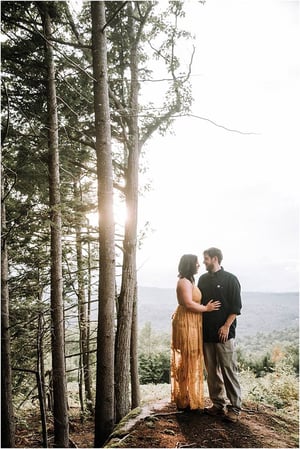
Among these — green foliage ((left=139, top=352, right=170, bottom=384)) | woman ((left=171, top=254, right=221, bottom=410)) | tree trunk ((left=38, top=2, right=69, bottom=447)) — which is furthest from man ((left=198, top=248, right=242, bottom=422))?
green foliage ((left=139, top=352, right=170, bottom=384))

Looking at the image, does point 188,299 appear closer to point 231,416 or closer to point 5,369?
point 231,416

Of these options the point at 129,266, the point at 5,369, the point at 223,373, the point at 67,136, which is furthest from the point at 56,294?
the point at 223,373

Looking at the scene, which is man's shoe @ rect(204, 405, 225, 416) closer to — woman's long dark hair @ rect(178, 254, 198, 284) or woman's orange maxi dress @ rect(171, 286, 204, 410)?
woman's orange maxi dress @ rect(171, 286, 204, 410)

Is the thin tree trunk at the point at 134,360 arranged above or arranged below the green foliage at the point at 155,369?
above

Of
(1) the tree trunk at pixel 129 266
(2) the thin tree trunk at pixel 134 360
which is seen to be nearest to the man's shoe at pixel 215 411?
(1) the tree trunk at pixel 129 266

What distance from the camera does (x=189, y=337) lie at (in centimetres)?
470

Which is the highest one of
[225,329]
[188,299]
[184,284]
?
[184,284]

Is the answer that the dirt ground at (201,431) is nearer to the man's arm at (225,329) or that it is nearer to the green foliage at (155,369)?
the man's arm at (225,329)

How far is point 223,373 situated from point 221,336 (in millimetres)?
504

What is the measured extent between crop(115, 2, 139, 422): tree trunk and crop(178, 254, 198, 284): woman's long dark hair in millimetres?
2203

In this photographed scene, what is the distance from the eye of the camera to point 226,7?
5531 millimetres

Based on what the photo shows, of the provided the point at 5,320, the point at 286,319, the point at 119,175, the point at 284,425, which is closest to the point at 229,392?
the point at 284,425

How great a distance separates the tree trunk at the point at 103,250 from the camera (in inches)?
193

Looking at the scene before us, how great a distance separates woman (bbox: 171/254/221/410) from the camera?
464 centimetres
